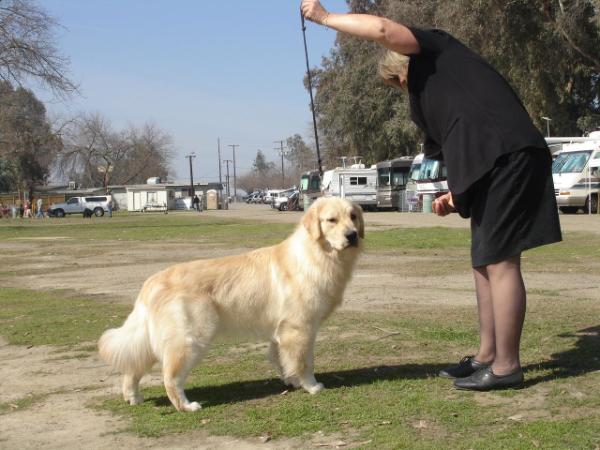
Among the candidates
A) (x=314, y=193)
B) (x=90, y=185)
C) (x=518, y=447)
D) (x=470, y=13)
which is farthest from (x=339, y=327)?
(x=90, y=185)

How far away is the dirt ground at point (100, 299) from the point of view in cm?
416

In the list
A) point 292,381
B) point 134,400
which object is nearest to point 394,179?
point 292,381

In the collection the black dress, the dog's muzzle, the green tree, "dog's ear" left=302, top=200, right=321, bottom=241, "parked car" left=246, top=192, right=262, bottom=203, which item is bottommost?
"parked car" left=246, top=192, right=262, bottom=203

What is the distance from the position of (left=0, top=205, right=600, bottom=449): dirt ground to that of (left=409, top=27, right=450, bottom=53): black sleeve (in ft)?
8.31

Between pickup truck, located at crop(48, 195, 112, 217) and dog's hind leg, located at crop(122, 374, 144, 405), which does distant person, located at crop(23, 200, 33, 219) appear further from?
dog's hind leg, located at crop(122, 374, 144, 405)

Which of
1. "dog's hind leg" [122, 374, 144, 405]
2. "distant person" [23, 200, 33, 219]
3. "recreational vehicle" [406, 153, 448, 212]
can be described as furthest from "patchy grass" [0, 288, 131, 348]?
"distant person" [23, 200, 33, 219]

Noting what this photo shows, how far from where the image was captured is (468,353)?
581 centimetres

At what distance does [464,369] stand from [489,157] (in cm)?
154

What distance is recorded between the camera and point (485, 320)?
5082 millimetres

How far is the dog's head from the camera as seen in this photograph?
5078 millimetres

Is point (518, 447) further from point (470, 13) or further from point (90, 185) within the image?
point (90, 185)

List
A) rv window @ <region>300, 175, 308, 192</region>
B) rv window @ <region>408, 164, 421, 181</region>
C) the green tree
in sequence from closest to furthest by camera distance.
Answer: rv window @ <region>408, 164, 421, 181</region> < rv window @ <region>300, 175, 308, 192</region> < the green tree

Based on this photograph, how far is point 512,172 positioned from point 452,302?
419 cm

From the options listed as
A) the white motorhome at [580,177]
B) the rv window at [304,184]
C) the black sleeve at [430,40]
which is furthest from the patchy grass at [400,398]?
the rv window at [304,184]
